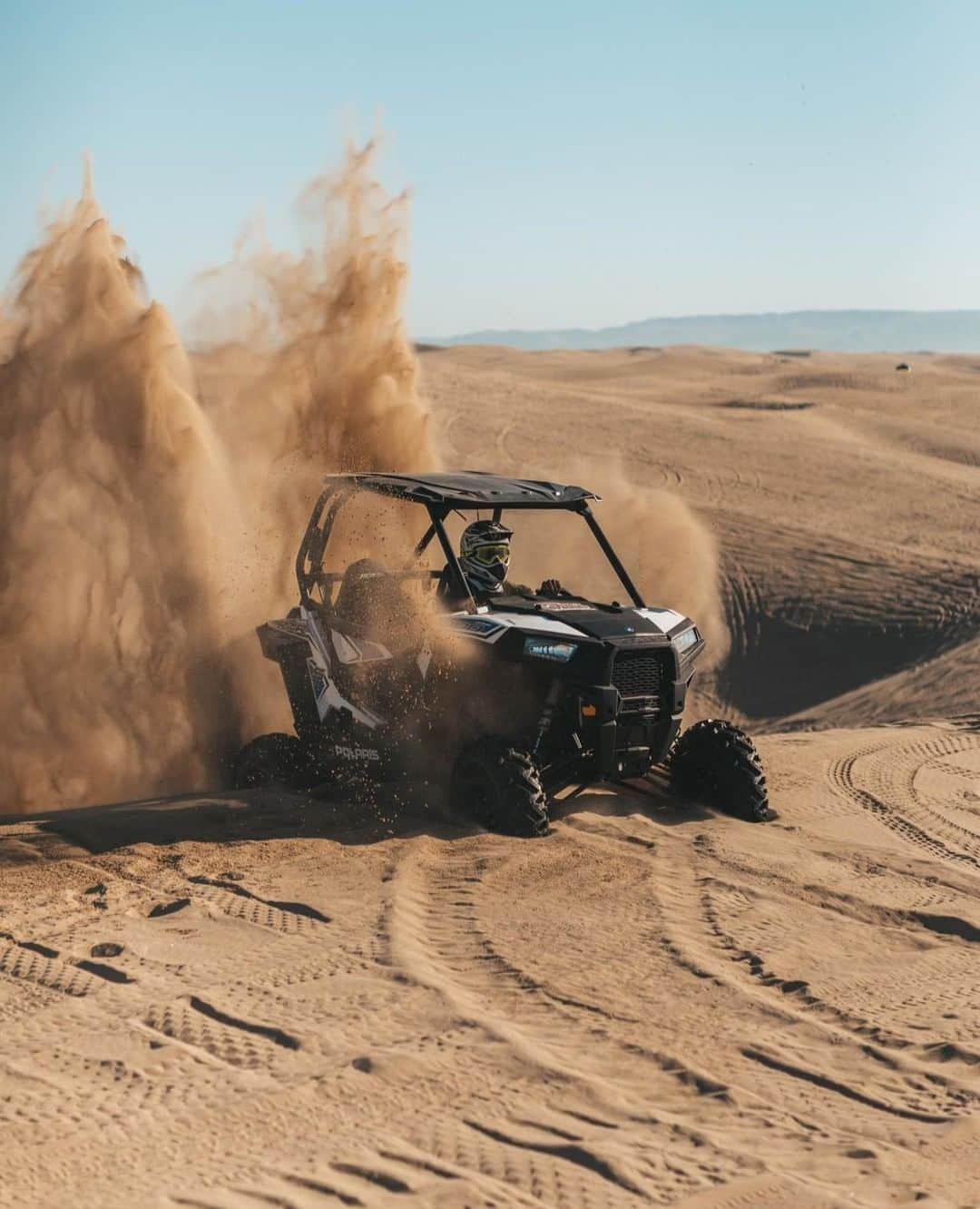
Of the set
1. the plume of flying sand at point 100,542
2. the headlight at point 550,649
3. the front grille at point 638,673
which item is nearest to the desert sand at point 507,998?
the front grille at point 638,673

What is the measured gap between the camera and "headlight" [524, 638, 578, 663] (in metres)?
7.58

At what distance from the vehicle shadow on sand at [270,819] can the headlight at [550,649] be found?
3.42 feet

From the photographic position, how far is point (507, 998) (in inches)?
208

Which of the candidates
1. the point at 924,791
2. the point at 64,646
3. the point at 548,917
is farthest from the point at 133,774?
the point at 924,791

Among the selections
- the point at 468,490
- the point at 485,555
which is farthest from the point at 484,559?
the point at 468,490

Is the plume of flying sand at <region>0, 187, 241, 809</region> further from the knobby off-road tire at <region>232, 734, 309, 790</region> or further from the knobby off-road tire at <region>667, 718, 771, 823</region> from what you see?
the knobby off-road tire at <region>667, 718, 771, 823</region>

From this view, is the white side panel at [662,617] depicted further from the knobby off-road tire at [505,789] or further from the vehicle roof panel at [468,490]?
the knobby off-road tire at [505,789]

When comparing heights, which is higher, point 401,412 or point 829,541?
point 401,412

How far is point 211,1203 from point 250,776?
547cm

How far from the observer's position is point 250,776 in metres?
9.09

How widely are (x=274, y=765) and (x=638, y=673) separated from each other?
8.53 ft

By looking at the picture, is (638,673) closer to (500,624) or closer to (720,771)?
(500,624)

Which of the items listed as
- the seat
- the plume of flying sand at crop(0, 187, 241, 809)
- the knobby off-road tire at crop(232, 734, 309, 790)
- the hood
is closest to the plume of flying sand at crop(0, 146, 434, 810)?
the plume of flying sand at crop(0, 187, 241, 809)

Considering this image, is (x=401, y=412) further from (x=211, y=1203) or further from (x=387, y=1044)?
(x=211, y=1203)
